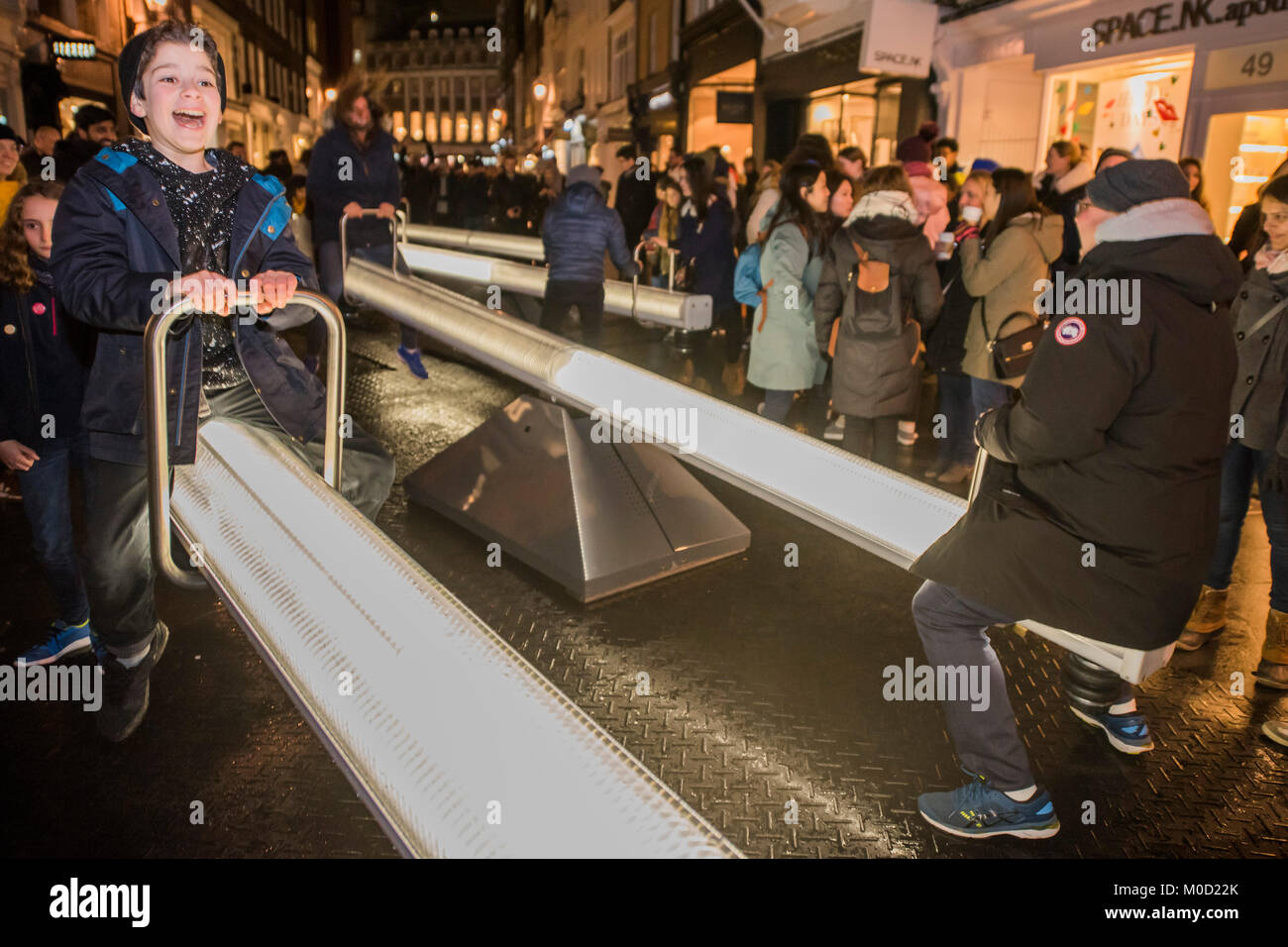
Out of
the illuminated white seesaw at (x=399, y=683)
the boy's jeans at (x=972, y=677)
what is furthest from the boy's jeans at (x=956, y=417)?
the illuminated white seesaw at (x=399, y=683)

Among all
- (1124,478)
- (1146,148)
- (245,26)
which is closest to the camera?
(1124,478)

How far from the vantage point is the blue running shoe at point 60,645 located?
11.6 feet

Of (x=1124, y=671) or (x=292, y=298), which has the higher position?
(x=292, y=298)

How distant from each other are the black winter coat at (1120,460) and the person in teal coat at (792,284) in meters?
3.39

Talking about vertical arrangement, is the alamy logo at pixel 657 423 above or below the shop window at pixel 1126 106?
below

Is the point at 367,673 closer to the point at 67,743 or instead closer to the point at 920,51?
the point at 67,743

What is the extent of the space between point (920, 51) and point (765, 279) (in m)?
9.45

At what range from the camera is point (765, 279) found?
595cm

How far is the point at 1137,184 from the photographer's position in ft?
7.55

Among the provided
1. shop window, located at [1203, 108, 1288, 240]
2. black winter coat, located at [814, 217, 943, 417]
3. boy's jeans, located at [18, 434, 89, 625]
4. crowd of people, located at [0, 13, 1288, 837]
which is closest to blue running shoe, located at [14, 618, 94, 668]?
crowd of people, located at [0, 13, 1288, 837]

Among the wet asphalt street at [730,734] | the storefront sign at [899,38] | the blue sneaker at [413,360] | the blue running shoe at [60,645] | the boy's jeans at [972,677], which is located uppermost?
the storefront sign at [899,38]

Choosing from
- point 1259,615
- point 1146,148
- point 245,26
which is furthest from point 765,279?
point 245,26

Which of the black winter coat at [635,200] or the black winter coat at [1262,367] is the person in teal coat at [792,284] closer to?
the black winter coat at [1262,367]

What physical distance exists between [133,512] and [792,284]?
4.25 meters
